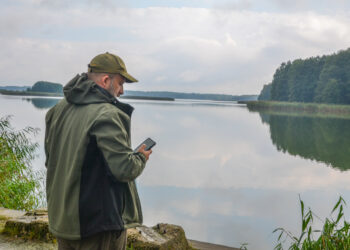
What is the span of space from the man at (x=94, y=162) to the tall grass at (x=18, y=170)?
186 inches

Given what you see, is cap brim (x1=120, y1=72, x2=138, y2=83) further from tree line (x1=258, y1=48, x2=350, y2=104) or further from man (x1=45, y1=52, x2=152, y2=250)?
tree line (x1=258, y1=48, x2=350, y2=104)

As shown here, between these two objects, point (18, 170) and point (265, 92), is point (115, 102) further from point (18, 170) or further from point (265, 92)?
point (265, 92)

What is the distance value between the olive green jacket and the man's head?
54mm

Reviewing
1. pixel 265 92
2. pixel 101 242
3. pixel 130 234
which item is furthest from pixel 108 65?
pixel 265 92


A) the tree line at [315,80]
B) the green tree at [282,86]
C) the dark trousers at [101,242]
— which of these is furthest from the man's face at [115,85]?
the green tree at [282,86]

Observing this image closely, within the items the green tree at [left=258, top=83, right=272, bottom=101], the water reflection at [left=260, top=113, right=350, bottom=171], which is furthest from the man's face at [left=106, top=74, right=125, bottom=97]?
the green tree at [left=258, top=83, right=272, bottom=101]

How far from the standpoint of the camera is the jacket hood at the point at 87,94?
1.81m

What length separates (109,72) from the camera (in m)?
1.87

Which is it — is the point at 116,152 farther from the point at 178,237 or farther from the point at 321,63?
the point at 321,63

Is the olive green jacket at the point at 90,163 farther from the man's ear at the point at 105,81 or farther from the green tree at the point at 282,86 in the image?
the green tree at the point at 282,86

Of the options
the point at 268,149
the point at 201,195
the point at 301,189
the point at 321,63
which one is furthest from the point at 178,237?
the point at 321,63

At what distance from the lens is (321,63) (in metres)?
62.3

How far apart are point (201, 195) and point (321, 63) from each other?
2256 inches

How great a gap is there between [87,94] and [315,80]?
64579 mm
